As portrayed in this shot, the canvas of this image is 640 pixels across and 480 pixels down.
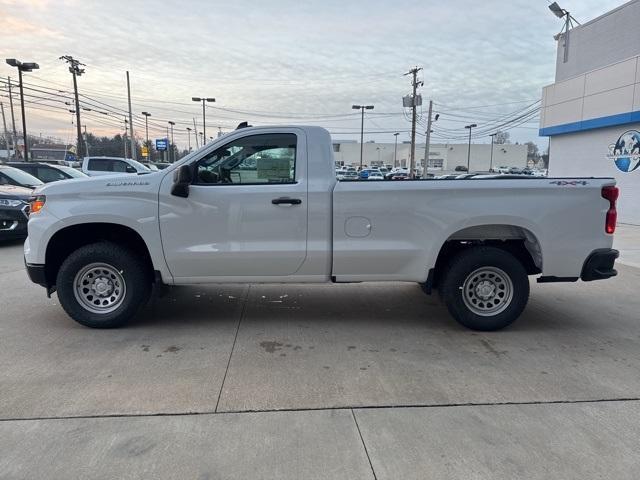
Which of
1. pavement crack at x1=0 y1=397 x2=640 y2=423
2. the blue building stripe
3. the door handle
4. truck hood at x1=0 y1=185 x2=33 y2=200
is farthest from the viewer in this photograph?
the blue building stripe

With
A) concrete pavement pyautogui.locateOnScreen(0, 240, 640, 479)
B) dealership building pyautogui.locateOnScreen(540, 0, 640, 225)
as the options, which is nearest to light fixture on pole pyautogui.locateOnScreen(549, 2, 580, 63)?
dealership building pyautogui.locateOnScreen(540, 0, 640, 225)

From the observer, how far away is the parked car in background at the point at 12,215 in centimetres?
998

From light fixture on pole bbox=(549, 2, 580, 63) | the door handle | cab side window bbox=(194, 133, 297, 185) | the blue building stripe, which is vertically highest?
light fixture on pole bbox=(549, 2, 580, 63)

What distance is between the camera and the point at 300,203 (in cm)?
481

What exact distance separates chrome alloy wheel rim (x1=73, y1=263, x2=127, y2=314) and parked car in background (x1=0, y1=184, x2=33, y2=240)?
6283 mm

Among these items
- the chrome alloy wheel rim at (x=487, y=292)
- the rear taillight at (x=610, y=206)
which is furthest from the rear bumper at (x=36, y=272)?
the rear taillight at (x=610, y=206)

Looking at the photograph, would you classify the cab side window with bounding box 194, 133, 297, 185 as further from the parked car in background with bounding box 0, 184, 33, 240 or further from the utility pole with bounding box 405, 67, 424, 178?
the utility pole with bounding box 405, 67, 424, 178

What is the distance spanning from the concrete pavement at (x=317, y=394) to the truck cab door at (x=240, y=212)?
2.39 feet

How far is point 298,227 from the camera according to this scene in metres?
4.85

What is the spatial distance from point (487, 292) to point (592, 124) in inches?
568

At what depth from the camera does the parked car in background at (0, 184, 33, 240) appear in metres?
9.98

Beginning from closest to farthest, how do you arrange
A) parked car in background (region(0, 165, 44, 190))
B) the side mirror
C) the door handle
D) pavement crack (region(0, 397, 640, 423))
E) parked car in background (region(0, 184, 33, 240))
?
pavement crack (region(0, 397, 640, 423))
the side mirror
the door handle
parked car in background (region(0, 184, 33, 240))
parked car in background (region(0, 165, 44, 190))

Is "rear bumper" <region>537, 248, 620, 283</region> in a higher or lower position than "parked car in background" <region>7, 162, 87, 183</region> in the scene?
lower

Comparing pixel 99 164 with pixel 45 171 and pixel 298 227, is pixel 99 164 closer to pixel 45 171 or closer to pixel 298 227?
pixel 45 171
